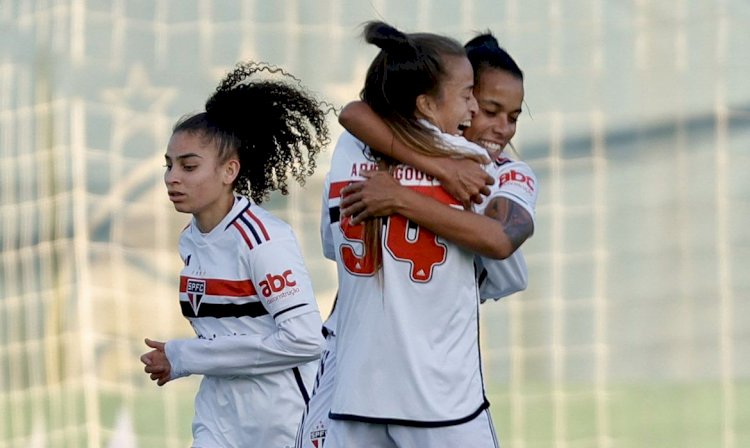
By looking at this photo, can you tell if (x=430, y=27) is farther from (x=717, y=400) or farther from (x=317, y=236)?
(x=717, y=400)

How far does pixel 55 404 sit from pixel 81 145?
3.82 ft

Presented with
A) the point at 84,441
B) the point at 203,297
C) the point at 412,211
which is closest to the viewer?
the point at 412,211

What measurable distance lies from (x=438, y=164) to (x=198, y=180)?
1.14 meters

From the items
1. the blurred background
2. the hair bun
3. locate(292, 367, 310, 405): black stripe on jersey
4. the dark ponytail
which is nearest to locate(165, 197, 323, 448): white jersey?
locate(292, 367, 310, 405): black stripe on jersey

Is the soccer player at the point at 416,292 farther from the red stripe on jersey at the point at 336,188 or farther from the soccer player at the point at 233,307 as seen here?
the soccer player at the point at 233,307

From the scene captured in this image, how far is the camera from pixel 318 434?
328cm

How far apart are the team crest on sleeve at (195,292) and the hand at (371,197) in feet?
3.06

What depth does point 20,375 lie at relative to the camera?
637 cm

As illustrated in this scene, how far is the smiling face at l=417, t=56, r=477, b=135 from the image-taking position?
9.43 feet

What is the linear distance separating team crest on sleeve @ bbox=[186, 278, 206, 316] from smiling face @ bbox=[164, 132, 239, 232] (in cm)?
17

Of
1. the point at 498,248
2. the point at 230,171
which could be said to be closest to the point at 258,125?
the point at 230,171

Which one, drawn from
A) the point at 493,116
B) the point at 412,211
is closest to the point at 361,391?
the point at 412,211

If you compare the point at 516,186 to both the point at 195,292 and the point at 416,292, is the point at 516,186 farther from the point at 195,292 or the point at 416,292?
the point at 195,292

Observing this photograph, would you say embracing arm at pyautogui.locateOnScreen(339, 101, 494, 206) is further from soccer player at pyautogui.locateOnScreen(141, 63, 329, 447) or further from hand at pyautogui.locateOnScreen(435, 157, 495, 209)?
soccer player at pyautogui.locateOnScreen(141, 63, 329, 447)
